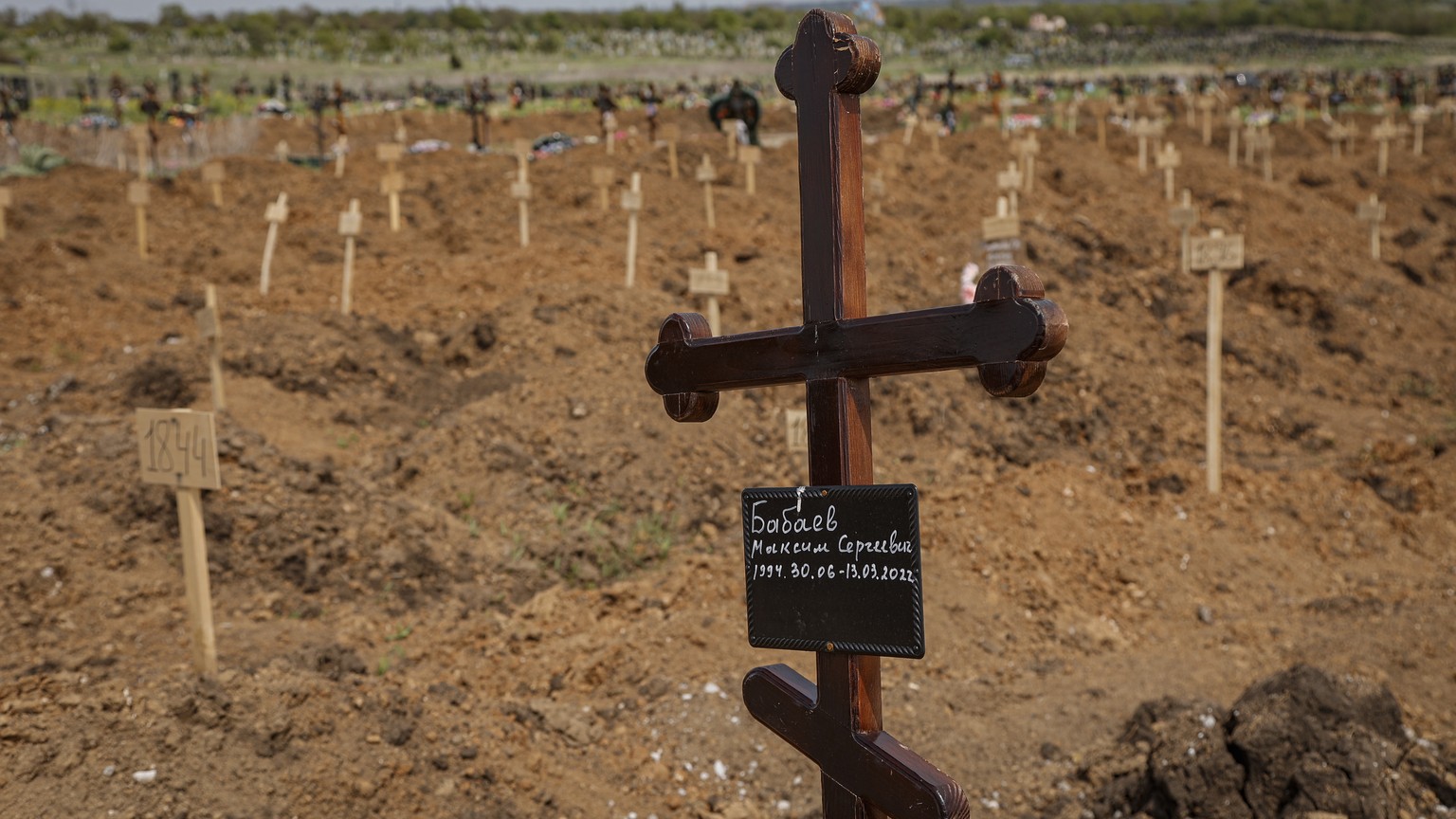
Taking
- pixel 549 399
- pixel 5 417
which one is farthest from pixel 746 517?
pixel 5 417

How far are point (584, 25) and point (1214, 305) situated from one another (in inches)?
3223

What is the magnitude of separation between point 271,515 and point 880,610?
19.2 ft

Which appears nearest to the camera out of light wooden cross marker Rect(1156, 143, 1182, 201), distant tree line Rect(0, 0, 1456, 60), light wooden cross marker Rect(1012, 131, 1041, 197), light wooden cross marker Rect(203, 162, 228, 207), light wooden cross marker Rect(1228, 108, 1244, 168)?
light wooden cross marker Rect(1012, 131, 1041, 197)

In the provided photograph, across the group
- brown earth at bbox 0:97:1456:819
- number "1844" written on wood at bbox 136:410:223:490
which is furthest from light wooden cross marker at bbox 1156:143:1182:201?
number "1844" written on wood at bbox 136:410:223:490

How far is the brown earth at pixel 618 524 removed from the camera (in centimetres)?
474

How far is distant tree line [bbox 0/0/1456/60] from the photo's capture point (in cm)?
6031

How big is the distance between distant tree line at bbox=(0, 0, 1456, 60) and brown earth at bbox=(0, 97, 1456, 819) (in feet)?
159

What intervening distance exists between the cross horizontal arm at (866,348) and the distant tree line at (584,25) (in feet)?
190

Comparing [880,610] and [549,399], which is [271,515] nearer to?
[549,399]

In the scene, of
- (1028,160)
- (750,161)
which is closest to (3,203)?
(750,161)

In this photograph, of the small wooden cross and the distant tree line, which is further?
the distant tree line

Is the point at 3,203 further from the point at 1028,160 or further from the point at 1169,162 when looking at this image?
the point at 1169,162

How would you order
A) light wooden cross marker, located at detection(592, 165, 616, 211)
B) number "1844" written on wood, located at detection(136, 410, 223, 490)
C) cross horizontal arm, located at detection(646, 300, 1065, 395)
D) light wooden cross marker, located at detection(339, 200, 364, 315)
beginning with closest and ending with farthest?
cross horizontal arm, located at detection(646, 300, 1065, 395) < number "1844" written on wood, located at detection(136, 410, 223, 490) < light wooden cross marker, located at detection(339, 200, 364, 315) < light wooden cross marker, located at detection(592, 165, 616, 211)

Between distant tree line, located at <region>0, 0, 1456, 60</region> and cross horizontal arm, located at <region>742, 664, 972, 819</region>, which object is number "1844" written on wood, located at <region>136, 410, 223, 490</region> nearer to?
cross horizontal arm, located at <region>742, 664, 972, 819</region>
